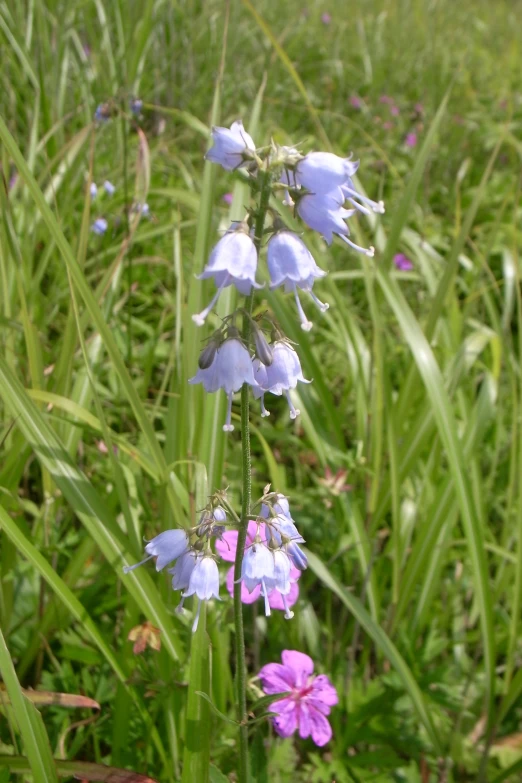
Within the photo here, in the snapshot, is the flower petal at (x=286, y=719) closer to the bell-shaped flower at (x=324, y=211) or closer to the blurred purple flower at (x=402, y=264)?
the bell-shaped flower at (x=324, y=211)

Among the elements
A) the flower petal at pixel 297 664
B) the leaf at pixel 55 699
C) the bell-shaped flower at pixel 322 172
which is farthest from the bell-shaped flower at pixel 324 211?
the leaf at pixel 55 699

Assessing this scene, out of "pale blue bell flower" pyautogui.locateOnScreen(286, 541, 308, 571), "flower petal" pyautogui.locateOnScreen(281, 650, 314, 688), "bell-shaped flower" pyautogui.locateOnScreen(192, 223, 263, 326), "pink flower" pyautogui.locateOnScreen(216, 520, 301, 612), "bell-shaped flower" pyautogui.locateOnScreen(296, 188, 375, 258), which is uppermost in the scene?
"bell-shaped flower" pyautogui.locateOnScreen(296, 188, 375, 258)

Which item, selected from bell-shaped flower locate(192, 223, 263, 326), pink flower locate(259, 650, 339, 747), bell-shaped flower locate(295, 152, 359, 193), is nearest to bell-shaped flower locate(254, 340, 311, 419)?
bell-shaped flower locate(192, 223, 263, 326)

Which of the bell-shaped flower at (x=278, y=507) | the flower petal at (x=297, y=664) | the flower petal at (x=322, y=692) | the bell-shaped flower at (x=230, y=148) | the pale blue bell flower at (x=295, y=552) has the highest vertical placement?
the bell-shaped flower at (x=230, y=148)

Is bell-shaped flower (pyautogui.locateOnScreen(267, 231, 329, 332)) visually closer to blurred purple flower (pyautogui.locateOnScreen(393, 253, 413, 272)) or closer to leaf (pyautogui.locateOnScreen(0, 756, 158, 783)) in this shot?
leaf (pyautogui.locateOnScreen(0, 756, 158, 783))

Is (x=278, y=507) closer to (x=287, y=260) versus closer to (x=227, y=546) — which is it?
(x=227, y=546)

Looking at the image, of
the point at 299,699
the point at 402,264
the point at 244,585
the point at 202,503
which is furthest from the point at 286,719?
the point at 402,264

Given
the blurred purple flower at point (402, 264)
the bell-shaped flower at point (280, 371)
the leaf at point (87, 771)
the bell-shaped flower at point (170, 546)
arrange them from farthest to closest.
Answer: the blurred purple flower at point (402, 264), the leaf at point (87, 771), the bell-shaped flower at point (170, 546), the bell-shaped flower at point (280, 371)
